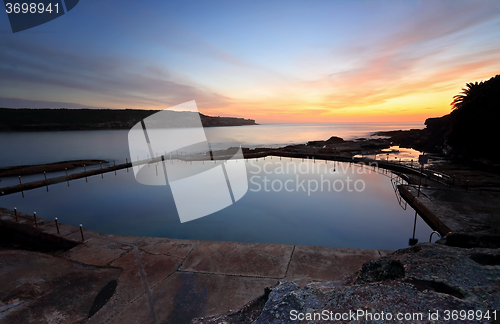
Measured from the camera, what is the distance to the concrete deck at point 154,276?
476 cm

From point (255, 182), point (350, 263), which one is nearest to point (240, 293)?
point (350, 263)

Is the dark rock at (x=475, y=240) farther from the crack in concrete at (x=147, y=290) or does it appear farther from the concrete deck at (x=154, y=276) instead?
the crack in concrete at (x=147, y=290)

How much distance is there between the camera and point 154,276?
5789 millimetres

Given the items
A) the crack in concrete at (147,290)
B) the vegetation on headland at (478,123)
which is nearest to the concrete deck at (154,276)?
the crack in concrete at (147,290)

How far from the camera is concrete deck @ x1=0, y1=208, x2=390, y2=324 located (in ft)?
15.6

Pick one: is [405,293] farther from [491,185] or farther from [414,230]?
[491,185]

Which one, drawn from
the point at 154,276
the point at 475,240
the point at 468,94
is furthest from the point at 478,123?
the point at 154,276

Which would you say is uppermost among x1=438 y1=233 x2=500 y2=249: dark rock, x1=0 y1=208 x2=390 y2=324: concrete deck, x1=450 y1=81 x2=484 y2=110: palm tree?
x1=450 y1=81 x2=484 y2=110: palm tree

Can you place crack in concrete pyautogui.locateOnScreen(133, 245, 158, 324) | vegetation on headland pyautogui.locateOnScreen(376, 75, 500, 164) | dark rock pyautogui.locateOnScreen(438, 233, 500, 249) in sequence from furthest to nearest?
vegetation on headland pyautogui.locateOnScreen(376, 75, 500, 164)
crack in concrete pyautogui.locateOnScreen(133, 245, 158, 324)
dark rock pyautogui.locateOnScreen(438, 233, 500, 249)

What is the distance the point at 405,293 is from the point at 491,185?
21.2m

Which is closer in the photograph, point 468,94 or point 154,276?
point 154,276

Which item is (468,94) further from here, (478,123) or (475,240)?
(475,240)

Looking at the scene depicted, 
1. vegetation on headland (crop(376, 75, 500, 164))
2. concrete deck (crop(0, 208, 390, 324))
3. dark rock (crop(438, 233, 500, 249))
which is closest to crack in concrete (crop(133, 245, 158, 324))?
concrete deck (crop(0, 208, 390, 324))

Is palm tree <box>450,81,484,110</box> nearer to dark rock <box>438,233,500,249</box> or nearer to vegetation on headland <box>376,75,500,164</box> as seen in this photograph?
vegetation on headland <box>376,75,500,164</box>
